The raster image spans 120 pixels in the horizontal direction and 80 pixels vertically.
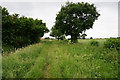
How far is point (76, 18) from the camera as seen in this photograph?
25.8 m

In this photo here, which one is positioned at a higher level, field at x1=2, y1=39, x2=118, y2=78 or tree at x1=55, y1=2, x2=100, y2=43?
tree at x1=55, y1=2, x2=100, y2=43

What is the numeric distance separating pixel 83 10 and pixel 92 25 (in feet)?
17.6

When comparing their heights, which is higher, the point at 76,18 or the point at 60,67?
the point at 76,18

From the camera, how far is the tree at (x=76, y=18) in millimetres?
25375

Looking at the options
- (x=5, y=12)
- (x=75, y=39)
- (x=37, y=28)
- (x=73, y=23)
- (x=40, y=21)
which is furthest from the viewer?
(x=40, y=21)

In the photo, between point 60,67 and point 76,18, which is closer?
point 60,67

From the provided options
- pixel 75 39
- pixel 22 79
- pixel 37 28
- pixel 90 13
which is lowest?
pixel 22 79

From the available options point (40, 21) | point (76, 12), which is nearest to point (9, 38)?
point (76, 12)

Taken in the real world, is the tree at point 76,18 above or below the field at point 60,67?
above

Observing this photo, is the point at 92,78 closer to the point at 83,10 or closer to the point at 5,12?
the point at 5,12

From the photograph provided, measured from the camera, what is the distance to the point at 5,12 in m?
18.9

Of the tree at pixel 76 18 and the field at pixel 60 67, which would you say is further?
the tree at pixel 76 18

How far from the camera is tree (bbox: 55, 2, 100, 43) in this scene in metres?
Result: 25.4

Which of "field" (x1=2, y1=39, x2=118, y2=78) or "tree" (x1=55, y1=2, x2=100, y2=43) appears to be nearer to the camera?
"field" (x1=2, y1=39, x2=118, y2=78)
